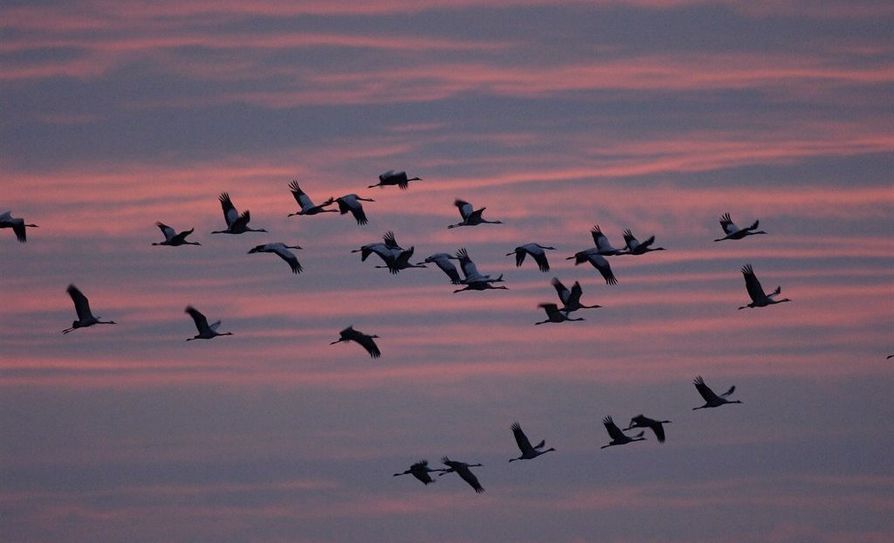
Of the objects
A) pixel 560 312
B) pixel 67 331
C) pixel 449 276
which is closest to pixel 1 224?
pixel 67 331

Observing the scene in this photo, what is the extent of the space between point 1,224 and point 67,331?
4.13 metres

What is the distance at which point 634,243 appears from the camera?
249 ft

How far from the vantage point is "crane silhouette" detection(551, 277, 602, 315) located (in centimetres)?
7812

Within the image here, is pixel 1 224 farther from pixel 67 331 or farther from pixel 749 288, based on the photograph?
pixel 749 288

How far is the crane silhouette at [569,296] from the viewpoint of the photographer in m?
78.1

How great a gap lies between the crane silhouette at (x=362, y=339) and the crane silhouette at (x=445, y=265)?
6660 millimetres

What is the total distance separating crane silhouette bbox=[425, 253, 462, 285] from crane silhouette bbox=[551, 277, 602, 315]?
14.5ft

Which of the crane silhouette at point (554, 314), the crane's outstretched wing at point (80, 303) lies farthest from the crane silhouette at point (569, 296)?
the crane's outstretched wing at point (80, 303)

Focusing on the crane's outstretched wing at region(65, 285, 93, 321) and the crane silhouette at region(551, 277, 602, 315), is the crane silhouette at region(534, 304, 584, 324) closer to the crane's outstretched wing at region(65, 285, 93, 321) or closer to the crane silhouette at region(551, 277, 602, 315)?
the crane silhouette at region(551, 277, 602, 315)

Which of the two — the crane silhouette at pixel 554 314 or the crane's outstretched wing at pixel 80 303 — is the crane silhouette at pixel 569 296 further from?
the crane's outstretched wing at pixel 80 303

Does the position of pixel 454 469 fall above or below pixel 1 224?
below

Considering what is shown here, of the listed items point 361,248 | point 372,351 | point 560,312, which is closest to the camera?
point 372,351

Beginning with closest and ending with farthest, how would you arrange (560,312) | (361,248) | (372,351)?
(372,351), (361,248), (560,312)

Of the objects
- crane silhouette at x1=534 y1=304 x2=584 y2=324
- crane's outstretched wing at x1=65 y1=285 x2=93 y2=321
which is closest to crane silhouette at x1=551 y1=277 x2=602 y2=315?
crane silhouette at x1=534 y1=304 x2=584 y2=324
